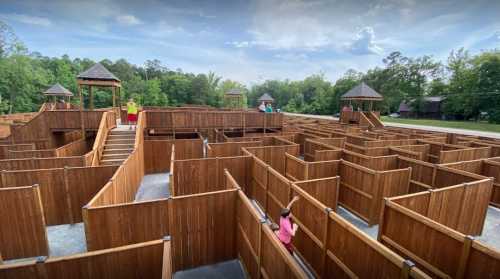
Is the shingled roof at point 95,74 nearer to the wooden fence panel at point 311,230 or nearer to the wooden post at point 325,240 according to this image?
the wooden fence panel at point 311,230

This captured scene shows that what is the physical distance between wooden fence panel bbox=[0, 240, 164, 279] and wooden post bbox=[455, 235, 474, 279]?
4608 mm

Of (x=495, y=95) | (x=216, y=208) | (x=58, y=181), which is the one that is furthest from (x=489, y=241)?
(x=495, y=95)

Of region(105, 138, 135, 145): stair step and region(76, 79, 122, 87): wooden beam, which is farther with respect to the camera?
region(76, 79, 122, 87): wooden beam

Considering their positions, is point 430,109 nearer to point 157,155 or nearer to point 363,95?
point 363,95

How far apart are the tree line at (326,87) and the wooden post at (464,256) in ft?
136

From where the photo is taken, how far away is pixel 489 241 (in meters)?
5.98

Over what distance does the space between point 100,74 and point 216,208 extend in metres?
13.1

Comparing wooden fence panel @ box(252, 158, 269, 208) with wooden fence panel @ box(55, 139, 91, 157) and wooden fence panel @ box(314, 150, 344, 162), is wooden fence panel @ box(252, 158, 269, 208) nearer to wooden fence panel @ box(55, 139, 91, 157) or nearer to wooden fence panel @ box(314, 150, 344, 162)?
wooden fence panel @ box(314, 150, 344, 162)

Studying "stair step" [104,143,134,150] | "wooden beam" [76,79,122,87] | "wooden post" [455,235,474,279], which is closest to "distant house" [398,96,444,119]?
"wooden post" [455,235,474,279]

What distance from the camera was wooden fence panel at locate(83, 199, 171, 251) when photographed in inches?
164

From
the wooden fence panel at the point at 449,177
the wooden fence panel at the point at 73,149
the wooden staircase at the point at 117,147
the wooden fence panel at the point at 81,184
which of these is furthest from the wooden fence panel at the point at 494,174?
the wooden fence panel at the point at 73,149

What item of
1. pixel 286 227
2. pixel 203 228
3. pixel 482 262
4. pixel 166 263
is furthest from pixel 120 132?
pixel 482 262

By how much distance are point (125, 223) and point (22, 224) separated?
9.82 feet

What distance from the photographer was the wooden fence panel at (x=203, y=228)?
458 cm
